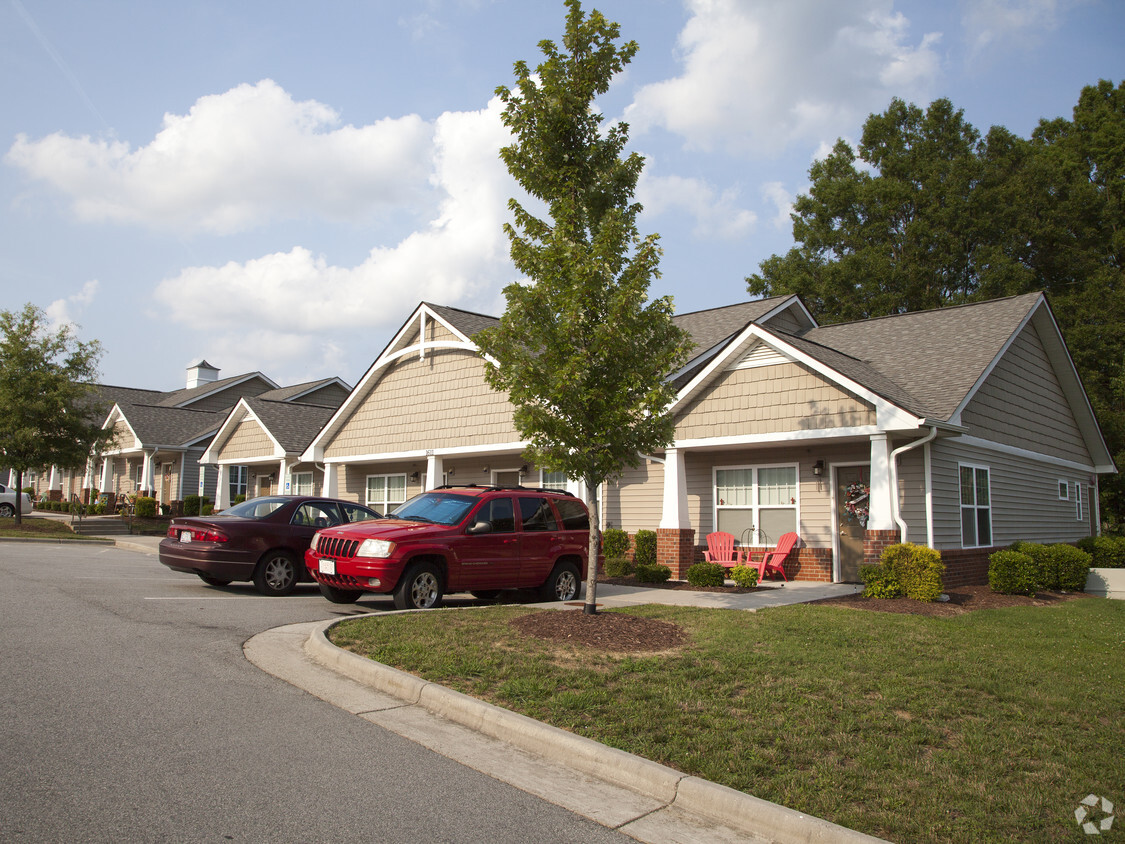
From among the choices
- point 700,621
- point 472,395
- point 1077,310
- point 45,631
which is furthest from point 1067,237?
point 45,631

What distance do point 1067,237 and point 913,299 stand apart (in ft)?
22.4

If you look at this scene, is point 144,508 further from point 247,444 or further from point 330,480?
point 330,480

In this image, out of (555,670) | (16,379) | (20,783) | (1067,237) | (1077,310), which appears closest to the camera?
(20,783)

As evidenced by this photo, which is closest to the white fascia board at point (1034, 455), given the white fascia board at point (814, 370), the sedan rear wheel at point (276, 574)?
the white fascia board at point (814, 370)

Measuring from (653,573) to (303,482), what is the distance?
1724 cm

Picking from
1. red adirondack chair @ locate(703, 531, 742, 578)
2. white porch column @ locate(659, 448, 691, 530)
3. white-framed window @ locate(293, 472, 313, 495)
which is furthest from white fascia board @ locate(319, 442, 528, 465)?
red adirondack chair @ locate(703, 531, 742, 578)

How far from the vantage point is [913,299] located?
38500 mm

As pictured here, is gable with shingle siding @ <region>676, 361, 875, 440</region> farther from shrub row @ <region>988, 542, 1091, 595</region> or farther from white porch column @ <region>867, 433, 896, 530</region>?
shrub row @ <region>988, 542, 1091, 595</region>

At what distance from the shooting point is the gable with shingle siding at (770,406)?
566 inches

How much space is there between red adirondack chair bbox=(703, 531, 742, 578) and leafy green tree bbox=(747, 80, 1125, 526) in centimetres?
2407

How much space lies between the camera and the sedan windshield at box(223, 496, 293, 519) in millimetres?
12945

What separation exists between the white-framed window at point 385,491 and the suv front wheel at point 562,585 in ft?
40.8

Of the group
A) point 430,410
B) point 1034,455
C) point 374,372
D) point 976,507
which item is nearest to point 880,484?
point 976,507

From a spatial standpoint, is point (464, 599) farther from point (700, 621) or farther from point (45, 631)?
point (45, 631)
